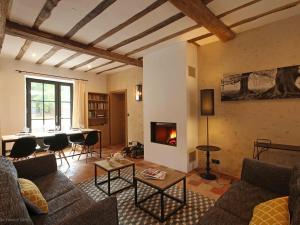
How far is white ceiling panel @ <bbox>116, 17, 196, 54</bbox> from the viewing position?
9.02 ft

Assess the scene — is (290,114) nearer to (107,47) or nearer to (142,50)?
(142,50)

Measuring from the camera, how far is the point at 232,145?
3.31 meters

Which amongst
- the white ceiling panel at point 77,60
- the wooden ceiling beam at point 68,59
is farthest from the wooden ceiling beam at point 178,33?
the wooden ceiling beam at point 68,59

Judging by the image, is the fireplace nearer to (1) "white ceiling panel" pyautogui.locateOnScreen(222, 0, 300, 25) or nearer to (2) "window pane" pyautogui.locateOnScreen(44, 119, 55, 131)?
(1) "white ceiling panel" pyautogui.locateOnScreen(222, 0, 300, 25)

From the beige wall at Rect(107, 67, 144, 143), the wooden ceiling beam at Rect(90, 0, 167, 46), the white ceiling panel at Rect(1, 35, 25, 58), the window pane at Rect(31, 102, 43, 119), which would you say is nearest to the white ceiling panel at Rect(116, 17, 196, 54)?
the wooden ceiling beam at Rect(90, 0, 167, 46)

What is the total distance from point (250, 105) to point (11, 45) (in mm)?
4980

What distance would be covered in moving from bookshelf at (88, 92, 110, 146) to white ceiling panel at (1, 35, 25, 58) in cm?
242

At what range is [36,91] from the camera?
16.8ft

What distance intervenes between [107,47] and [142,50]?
0.80 metres

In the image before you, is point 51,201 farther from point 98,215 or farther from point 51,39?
point 51,39

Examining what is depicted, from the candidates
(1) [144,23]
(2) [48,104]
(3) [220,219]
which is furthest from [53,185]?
(2) [48,104]

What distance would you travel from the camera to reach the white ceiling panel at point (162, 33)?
2.75m

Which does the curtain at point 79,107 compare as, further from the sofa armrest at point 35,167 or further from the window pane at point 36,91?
the sofa armrest at point 35,167

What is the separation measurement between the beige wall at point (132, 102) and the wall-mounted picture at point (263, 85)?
107 inches
